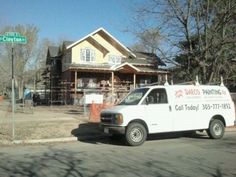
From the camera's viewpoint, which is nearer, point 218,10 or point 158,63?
point 218,10

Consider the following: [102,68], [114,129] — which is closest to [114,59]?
[102,68]

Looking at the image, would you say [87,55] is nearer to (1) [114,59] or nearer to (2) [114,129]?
(1) [114,59]

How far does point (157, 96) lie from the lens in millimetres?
15953

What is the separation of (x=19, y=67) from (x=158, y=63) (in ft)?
114

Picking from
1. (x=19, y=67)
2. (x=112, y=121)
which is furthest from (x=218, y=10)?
(x=19, y=67)

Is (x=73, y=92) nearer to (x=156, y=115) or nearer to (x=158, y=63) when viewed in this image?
(x=158, y=63)

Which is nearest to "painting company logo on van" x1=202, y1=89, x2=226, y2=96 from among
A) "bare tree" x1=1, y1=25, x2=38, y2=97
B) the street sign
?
the street sign

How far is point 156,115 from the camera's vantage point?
15602 millimetres

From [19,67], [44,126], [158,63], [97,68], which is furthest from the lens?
[19,67]

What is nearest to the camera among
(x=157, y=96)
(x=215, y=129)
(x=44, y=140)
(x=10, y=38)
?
(x=10, y=38)

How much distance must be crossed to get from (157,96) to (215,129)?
279 cm

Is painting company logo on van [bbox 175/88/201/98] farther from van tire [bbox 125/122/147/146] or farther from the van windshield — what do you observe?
van tire [bbox 125/122/147/146]

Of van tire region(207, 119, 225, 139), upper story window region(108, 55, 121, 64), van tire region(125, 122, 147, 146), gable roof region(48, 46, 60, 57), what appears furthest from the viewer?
gable roof region(48, 46, 60, 57)

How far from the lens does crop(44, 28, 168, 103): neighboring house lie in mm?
42844
